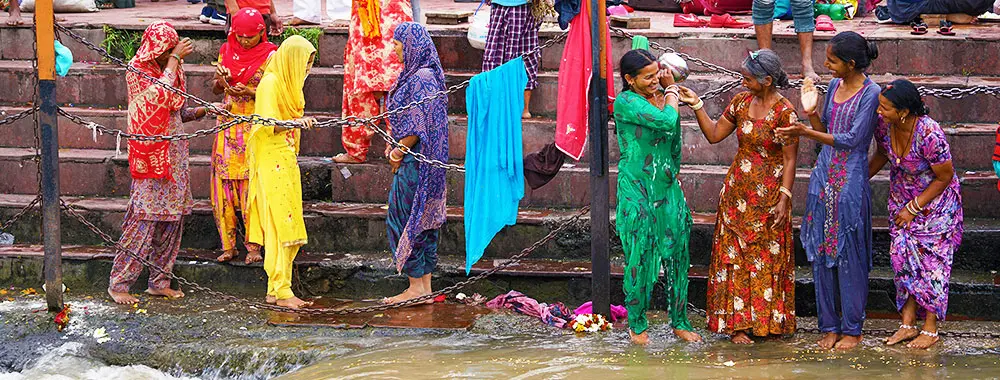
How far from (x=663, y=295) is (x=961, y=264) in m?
1.85

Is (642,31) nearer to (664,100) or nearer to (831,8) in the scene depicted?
(831,8)

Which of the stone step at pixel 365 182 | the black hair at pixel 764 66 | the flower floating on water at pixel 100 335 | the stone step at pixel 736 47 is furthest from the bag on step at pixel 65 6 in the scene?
the black hair at pixel 764 66

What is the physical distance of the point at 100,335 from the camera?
7.12m

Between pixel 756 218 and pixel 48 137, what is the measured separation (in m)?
4.14

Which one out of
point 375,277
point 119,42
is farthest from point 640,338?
point 119,42

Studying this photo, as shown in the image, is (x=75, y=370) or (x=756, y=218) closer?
(x=756, y=218)

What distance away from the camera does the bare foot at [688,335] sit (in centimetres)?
676

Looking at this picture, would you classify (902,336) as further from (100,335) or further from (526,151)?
(100,335)

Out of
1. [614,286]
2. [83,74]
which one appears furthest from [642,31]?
[83,74]

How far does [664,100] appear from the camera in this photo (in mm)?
6520

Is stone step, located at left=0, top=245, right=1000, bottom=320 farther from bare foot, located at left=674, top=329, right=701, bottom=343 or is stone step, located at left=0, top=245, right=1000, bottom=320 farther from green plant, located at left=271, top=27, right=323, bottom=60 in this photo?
green plant, located at left=271, top=27, right=323, bottom=60

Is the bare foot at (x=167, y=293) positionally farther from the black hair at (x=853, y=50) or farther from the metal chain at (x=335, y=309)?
the black hair at (x=853, y=50)

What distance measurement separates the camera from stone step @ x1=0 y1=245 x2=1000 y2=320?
7312 millimetres

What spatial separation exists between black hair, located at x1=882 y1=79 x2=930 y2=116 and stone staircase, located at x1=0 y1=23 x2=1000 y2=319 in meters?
1.41
